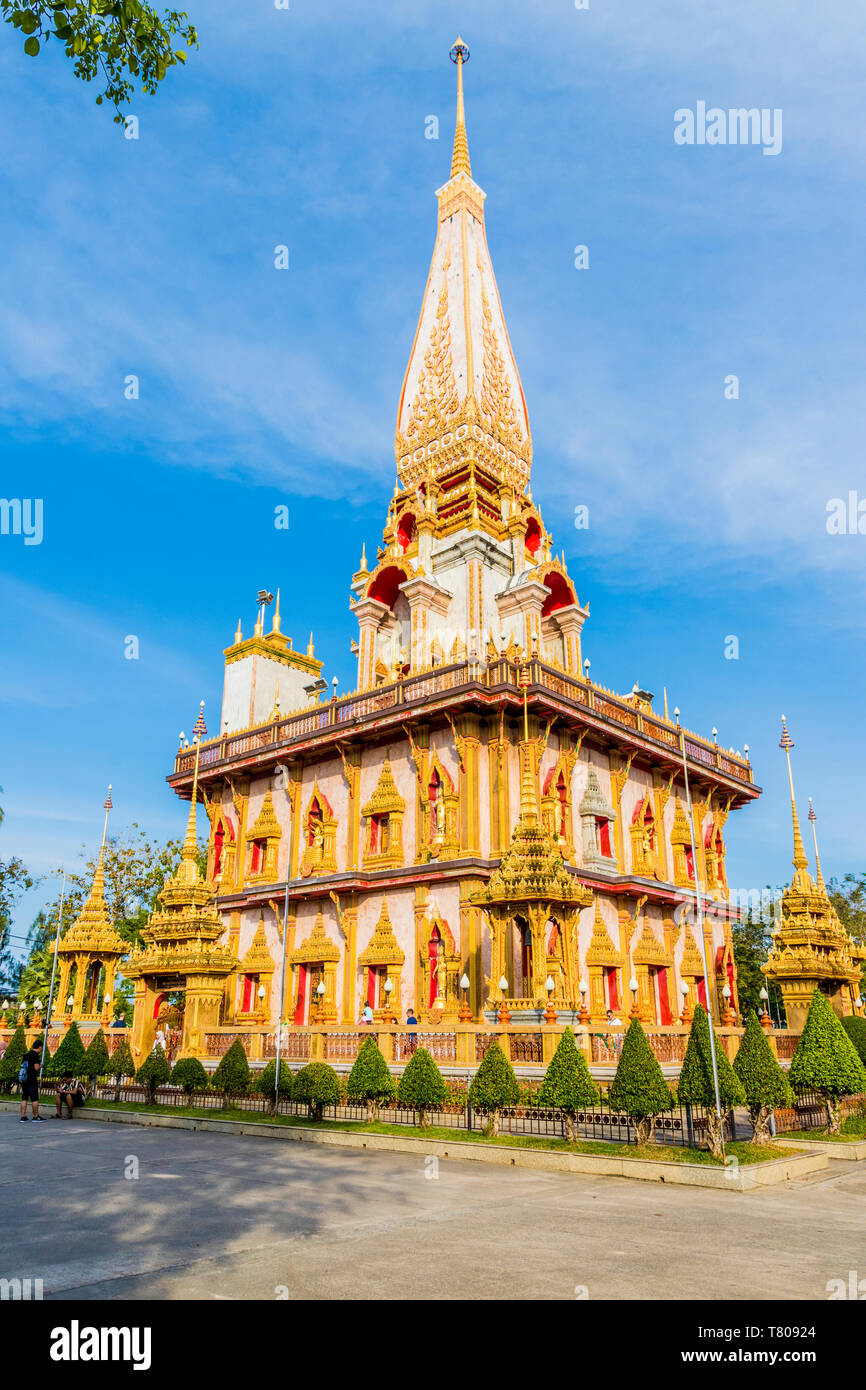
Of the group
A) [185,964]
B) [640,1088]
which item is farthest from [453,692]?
[640,1088]

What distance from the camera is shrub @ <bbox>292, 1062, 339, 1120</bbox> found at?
18.2 m

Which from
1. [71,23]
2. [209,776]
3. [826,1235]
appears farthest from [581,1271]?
[209,776]

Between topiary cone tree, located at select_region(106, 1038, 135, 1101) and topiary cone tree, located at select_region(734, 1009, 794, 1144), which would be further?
topiary cone tree, located at select_region(106, 1038, 135, 1101)

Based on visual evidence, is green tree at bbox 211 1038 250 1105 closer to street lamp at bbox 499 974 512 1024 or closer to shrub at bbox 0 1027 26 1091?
street lamp at bbox 499 974 512 1024

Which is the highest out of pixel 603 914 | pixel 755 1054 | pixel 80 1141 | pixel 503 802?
pixel 503 802

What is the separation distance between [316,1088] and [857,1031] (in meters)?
13.2

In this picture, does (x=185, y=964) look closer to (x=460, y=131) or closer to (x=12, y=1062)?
(x=12, y=1062)

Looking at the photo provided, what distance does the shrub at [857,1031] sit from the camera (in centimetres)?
2256

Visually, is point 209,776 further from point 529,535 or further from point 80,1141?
point 80,1141

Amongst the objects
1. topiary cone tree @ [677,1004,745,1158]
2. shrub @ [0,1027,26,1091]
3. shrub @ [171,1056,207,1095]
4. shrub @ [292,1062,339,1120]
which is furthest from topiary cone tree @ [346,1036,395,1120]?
shrub @ [0,1027,26,1091]

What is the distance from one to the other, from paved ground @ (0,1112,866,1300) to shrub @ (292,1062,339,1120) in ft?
11.7

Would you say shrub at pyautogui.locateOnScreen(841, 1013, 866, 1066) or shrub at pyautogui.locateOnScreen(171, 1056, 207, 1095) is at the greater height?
shrub at pyautogui.locateOnScreen(841, 1013, 866, 1066)

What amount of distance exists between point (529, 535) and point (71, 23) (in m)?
30.8
